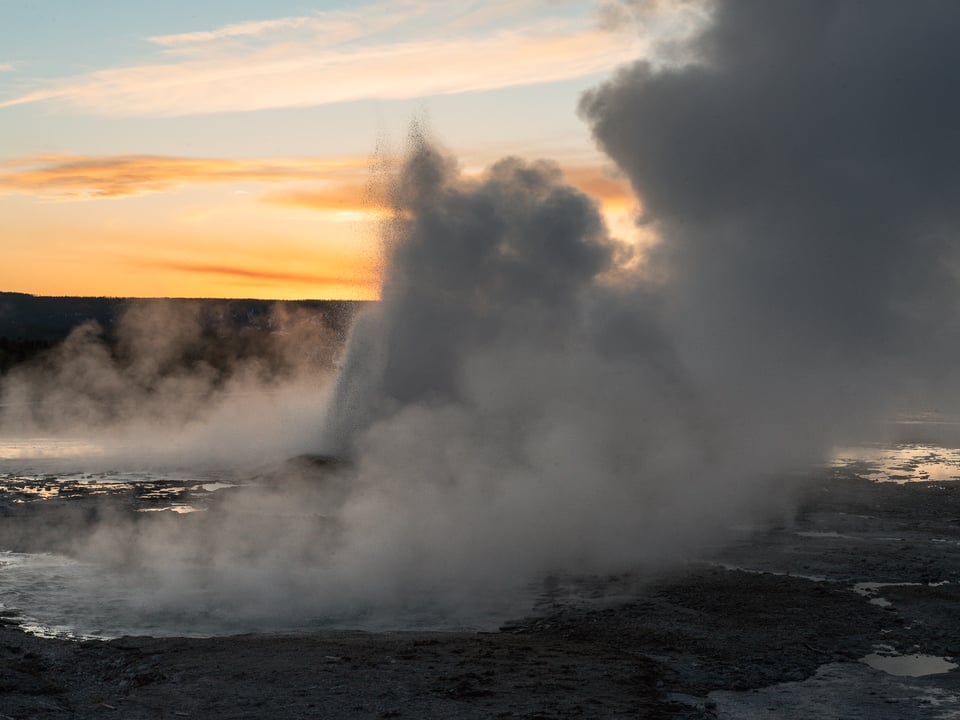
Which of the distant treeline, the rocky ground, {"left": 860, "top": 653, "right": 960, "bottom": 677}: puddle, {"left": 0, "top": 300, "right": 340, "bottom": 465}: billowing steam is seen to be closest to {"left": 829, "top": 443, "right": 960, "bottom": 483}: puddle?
the rocky ground

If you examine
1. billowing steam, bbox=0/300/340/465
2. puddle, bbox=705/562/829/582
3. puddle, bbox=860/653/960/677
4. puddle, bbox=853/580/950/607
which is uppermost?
billowing steam, bbox=0/300/340/465

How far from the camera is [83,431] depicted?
123 feet

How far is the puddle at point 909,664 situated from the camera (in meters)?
10.1

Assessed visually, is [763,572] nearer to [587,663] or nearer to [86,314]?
[587,663]

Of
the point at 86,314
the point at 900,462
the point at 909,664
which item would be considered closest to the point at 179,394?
the point at 900,462

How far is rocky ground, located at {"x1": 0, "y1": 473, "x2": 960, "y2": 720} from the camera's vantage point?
8.87m

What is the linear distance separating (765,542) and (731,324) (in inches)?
419

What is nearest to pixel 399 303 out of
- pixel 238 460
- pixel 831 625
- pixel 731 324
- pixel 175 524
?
pixel 238 460

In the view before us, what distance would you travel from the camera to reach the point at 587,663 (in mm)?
10148

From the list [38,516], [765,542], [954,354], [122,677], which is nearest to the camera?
[122,677]

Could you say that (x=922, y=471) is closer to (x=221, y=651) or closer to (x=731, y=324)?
(x=731, y=324)

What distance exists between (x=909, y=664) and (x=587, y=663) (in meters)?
Result: 3.21

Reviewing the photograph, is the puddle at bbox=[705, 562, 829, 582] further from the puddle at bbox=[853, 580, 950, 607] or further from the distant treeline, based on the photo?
the distant treeline

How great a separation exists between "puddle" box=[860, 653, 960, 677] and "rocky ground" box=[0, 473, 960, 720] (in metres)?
0.14
